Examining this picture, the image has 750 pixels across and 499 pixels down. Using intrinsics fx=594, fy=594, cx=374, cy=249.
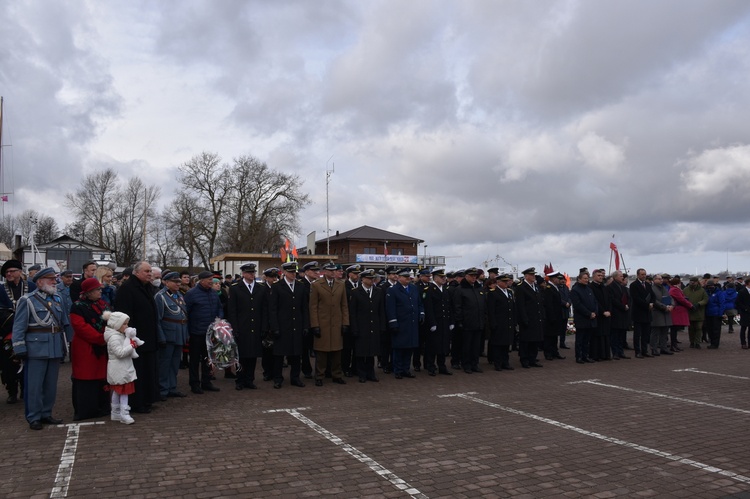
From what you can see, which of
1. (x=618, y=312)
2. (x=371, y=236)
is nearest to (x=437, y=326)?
(x=618, y=312)

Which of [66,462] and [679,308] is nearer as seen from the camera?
[66,462]

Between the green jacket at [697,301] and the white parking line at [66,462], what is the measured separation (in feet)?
48.9

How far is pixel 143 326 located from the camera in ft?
27.3

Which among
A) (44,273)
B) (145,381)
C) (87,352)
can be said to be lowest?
(145,381)

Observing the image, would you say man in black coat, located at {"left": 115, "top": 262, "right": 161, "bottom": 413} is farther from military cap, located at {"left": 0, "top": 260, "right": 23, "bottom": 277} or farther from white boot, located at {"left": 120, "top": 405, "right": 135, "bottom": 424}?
military cap, located at {"left": 0, "top": 260, "right": 23, "bottom": 277}

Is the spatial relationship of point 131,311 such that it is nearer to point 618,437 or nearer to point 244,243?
point 618,437

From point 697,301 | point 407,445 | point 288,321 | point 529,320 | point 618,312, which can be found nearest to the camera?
point 407,445

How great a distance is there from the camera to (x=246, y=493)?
5.02m

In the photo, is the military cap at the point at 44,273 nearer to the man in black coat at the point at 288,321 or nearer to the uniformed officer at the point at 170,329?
the uniformed officer at the point at 170,329

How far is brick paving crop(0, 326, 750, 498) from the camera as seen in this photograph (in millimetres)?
5219

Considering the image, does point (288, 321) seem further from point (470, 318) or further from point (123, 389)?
point (470, 318)

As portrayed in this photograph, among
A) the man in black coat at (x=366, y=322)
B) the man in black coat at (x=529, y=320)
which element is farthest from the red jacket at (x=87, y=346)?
the man in black coat at (x=529, y=320)

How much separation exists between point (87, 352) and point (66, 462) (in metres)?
2.11

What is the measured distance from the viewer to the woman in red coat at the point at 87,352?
759 centimetres
